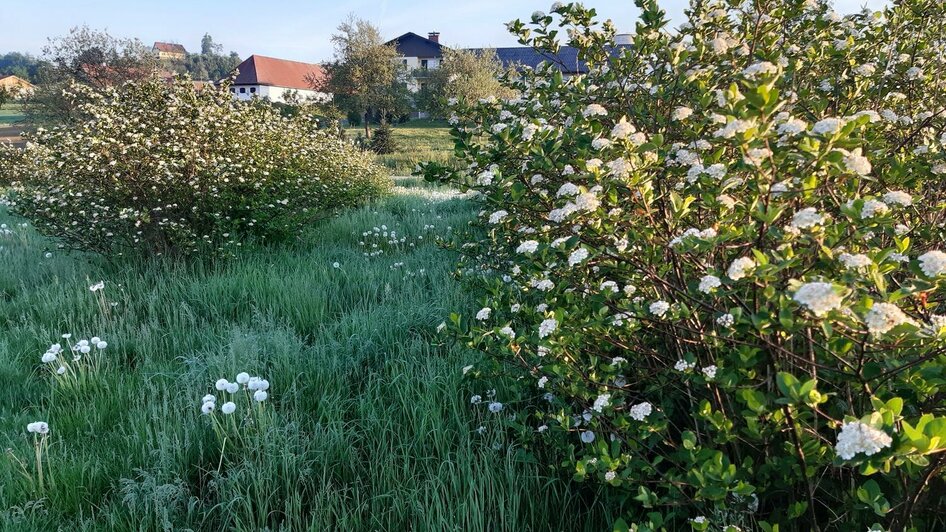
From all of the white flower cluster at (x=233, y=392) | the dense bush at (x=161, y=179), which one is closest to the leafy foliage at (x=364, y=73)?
the dense bush at (x=161, y=179)

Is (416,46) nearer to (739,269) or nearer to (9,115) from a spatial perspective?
(9,115)

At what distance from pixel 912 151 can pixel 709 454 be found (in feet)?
5.80

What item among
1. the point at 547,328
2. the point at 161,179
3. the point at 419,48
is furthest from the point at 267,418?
the point at 419,48

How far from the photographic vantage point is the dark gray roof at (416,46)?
50.9 meters

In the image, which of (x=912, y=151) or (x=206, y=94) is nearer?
(x=912, y=151)

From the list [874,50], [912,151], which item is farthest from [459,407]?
[874,50]

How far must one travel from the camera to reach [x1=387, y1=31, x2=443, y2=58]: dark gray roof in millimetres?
50906

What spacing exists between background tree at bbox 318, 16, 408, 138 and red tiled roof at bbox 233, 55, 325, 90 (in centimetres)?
2791

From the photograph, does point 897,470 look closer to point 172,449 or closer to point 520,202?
point 520,202

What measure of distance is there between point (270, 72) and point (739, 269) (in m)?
65.7

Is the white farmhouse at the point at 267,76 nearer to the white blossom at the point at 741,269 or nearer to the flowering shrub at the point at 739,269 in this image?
the flowering shrub at the point at 739,269

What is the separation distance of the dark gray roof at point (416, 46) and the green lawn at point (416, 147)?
1500 cm

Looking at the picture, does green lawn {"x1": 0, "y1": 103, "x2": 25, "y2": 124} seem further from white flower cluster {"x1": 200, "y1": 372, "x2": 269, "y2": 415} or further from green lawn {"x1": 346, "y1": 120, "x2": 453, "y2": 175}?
white flower cluster {"x1": 200, "y1": 372, "x2": 269, "y2": 415}

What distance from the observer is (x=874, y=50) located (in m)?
2.74
